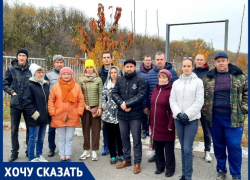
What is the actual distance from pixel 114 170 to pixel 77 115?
1179mm

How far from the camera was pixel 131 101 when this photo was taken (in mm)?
3750

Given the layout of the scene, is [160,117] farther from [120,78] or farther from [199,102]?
[120,78]

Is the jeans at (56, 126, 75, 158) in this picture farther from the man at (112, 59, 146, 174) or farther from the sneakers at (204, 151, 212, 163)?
the sneakers at (204, 151, 212, 163)

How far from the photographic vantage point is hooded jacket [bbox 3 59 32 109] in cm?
420

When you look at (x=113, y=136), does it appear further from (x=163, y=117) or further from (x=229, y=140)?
(x=229, y=140)

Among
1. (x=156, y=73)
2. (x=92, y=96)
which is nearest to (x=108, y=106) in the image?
(x=92, y=96)

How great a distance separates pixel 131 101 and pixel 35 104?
169 centimetres

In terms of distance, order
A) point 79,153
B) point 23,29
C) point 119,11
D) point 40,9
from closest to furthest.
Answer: point 79,153
point 119,11
point 23,29
point 40,9

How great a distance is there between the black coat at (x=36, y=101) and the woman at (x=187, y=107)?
2.23m

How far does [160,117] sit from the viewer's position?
3.63 metres

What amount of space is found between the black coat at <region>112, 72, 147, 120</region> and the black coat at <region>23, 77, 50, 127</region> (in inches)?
49.7

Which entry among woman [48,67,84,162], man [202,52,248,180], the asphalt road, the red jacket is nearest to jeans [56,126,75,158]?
woman [48,67,84,162]

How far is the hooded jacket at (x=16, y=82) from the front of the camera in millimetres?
4199

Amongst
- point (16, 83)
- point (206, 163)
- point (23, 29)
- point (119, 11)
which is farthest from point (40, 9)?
point (206, 163)
